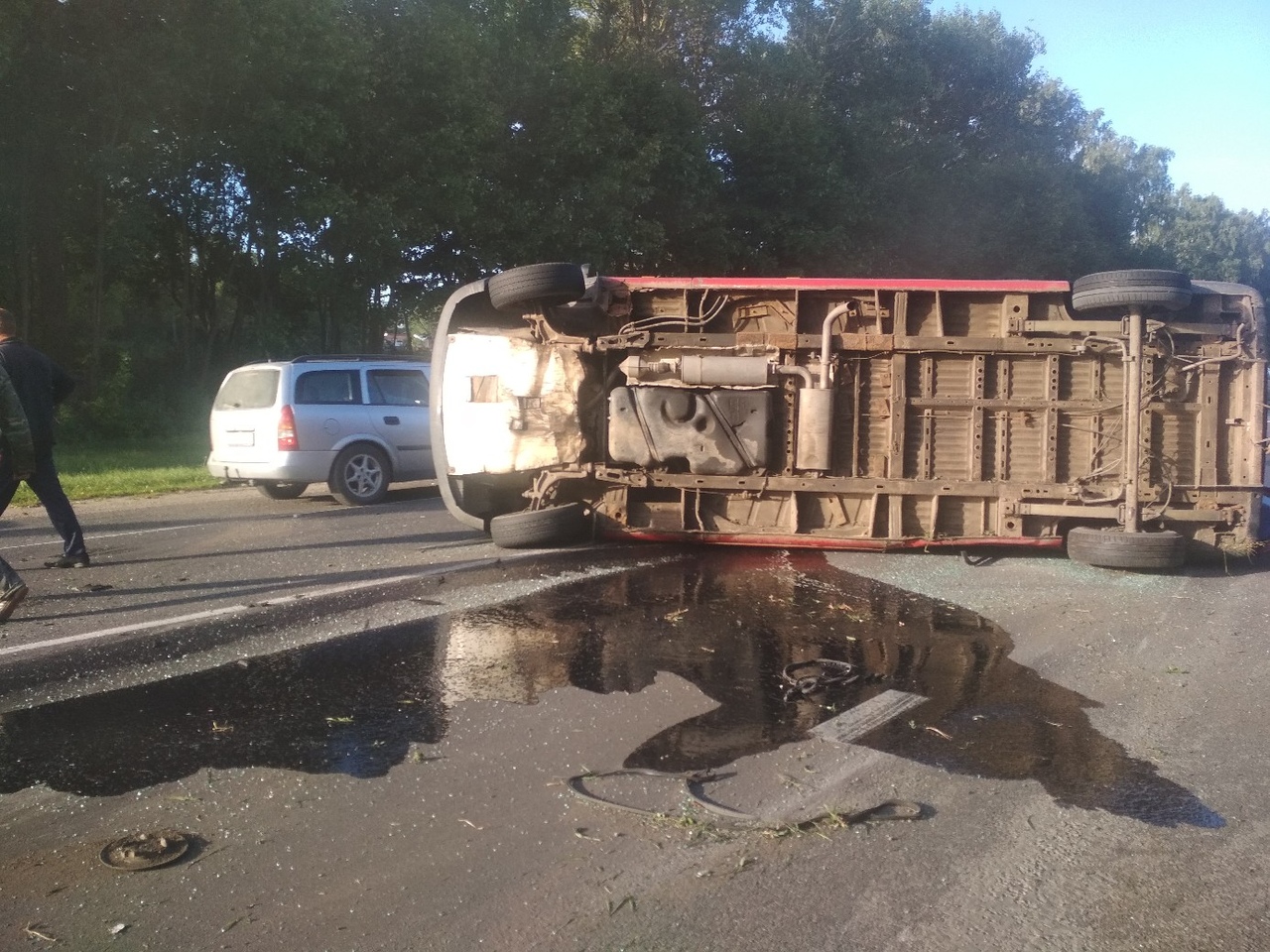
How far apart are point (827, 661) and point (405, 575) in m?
3.46

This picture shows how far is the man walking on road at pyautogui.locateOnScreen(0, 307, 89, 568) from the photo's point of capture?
791 centimetres

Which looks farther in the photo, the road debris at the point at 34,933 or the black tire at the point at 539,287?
the black tire at the point at 539,287

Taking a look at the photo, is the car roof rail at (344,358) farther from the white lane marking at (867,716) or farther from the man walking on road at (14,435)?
the white lane marking at (867,716)

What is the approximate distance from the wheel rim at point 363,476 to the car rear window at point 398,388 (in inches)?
29.5

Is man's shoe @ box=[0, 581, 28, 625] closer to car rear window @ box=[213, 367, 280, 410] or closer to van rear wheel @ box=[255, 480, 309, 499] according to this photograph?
car rear window @ box=[213, 367, 280, 410]

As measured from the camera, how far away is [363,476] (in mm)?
13375

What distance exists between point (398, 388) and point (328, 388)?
36.5 inches

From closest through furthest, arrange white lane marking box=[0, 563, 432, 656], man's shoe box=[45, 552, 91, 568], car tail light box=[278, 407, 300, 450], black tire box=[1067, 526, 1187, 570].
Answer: white lane marking box=[0, 563, 432, 656] → black tire box=[1067, 526, 1187, 570] → man's shoe box=[45, 552, 91, 568] → car tail light box=[278, 407, 300, 450]

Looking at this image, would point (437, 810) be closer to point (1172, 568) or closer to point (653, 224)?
point (1172, 568)

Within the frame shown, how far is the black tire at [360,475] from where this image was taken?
13.2 metres

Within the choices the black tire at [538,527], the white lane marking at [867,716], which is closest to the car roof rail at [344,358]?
the black tire at [538,527]

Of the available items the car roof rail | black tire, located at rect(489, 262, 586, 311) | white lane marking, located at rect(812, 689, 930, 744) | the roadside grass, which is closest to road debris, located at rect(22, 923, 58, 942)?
white lane marking, located at rect(812, 689, 930, 744)

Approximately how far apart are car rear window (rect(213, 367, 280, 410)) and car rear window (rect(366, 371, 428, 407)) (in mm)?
1151

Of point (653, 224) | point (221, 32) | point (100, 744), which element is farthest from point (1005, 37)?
point (100, 744)
